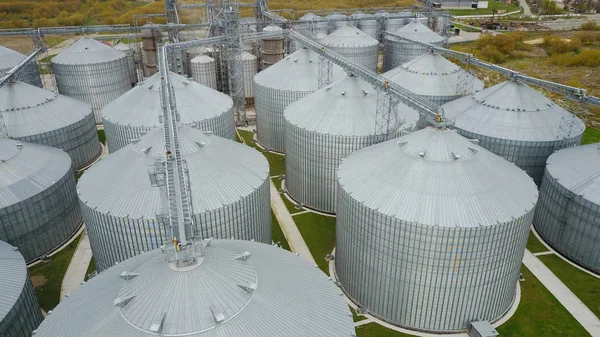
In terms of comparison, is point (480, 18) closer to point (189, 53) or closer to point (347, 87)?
point (189, 53)

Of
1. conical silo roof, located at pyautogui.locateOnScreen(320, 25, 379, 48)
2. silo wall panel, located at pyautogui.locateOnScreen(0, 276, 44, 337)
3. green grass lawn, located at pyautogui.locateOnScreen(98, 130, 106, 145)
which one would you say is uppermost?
conical silo roof, located at pyautogui.locateOnScreen(320, 25, 379, 48)

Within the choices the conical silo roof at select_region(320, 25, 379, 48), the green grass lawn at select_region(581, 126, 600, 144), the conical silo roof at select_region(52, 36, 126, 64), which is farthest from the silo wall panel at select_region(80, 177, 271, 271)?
the conical silo roof at select_region(320, 25, 379, 48)

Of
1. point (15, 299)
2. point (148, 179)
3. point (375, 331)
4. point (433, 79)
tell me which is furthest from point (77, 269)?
point (433, 79)

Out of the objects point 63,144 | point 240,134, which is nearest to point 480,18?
point 240,134

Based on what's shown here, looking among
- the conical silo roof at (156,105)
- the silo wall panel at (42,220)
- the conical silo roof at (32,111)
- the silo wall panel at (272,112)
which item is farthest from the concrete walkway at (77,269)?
the silo wall panel at (272,112)

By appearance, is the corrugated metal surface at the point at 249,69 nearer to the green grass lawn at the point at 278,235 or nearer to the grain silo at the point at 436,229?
the green grass lawn at the point at 278,235

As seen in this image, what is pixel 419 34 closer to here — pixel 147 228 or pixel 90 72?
pixel 90 72

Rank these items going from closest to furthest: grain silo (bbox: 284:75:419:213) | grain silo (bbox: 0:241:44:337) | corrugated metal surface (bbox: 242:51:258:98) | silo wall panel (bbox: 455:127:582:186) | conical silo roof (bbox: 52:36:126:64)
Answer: grain silo (bbox: 0:241:44:337)
grain silo (bbox: 284:75:419:213)
silo wall panel (bbox: 455:127:582:186)
conical silo roof (bbox: 52:36:126:64)
corrugated metal surface (bbox: 242:51:258:98)

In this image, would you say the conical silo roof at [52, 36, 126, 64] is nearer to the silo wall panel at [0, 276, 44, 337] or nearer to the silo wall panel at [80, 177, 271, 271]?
the silo wall panel at [80, 177, 271, 271]
